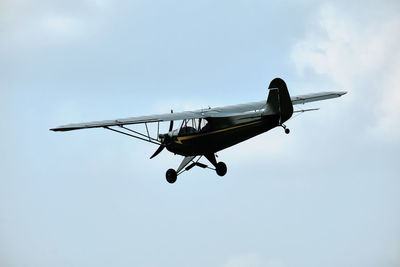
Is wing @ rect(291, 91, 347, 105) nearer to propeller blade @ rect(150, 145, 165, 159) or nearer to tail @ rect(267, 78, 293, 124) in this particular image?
tail @ rect(267, 78, 293, 124)

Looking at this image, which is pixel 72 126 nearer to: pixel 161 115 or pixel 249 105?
pixel 161 115

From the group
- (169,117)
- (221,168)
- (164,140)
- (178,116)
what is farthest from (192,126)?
(221,168)

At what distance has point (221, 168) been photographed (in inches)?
1299

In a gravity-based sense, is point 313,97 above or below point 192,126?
above

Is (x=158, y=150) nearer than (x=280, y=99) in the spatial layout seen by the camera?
No

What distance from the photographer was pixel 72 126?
32.8 meters

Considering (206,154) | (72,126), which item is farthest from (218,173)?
(72,126)

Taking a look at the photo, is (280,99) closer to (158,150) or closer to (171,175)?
(171,175)

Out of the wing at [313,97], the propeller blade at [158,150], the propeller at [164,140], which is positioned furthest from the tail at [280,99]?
the wing at [313,97]

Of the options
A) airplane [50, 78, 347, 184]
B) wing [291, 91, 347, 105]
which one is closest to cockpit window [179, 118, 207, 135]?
airplane [50, 78, 347, 184]

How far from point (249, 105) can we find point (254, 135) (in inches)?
143

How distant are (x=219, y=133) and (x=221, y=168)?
2292 mm

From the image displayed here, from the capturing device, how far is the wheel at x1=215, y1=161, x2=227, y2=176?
3297 centimetres

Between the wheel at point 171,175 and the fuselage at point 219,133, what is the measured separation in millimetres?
811
